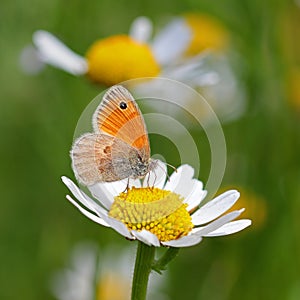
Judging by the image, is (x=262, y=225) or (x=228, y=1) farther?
(x=228, y=1)

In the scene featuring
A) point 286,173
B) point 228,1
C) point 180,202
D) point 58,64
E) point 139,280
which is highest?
point 228,1

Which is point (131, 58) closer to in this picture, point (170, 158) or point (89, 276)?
point (170, 158)

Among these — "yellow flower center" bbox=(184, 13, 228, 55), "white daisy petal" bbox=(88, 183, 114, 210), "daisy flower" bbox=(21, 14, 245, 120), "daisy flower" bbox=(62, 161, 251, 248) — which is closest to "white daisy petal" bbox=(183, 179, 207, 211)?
"daisy flower" bbox=(62, 161, 251, 248)

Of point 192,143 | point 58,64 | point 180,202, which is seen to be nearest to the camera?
point 180,202

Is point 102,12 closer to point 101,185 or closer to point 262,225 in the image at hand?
point 262,225

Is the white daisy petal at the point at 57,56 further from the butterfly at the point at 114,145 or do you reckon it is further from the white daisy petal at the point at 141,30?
the butterfly at the point at 114,145

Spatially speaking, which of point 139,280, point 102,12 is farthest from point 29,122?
point 139,280
